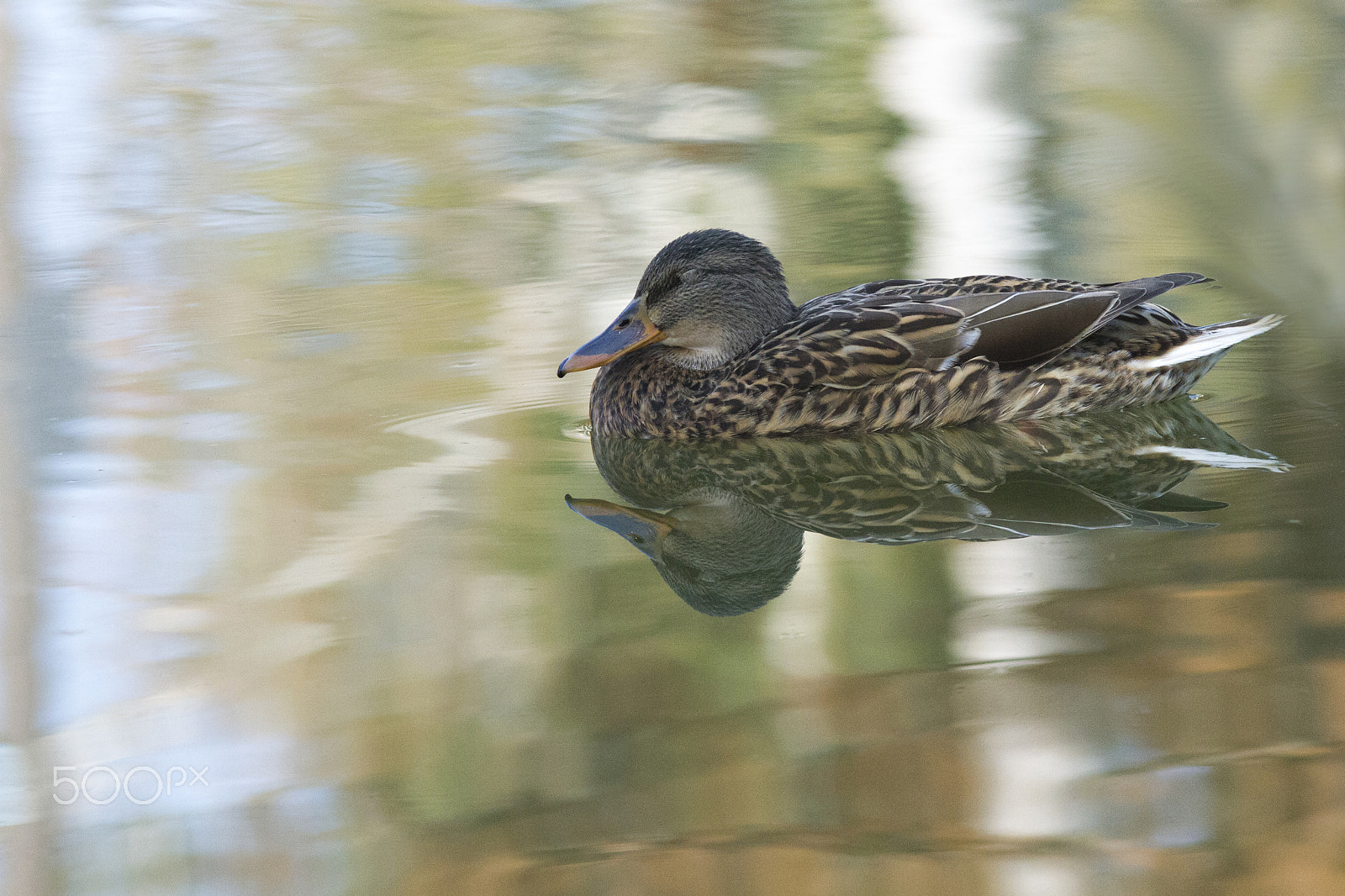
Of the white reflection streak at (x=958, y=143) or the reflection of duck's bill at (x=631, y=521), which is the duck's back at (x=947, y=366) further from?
the white reflection streak at (x=958, y=143)

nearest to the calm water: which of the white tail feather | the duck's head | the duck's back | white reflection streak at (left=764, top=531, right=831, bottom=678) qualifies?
white reflection streak at (left=764, top=531, right=831, bottom=678)

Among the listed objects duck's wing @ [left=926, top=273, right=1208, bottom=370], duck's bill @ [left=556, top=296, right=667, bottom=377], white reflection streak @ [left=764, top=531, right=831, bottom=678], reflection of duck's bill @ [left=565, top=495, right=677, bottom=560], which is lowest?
reflection of duck's bill @ [left=565, top=495, right=677, bottom=560]

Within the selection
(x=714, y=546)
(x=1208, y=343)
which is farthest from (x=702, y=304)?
(x=1208, y=343)

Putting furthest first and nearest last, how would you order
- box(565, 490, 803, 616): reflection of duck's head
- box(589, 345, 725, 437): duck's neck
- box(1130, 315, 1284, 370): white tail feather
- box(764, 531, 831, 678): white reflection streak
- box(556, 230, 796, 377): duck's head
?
box(556, 230, 796, 377): duck's head < box(589, 345, 725, 437): duck's neck < box(1130, 315, 1284, 370): white tail feather < box(565, 490, 803, 616): reflection of duck's head < box(764, 531, 831, 678): white reflection streak

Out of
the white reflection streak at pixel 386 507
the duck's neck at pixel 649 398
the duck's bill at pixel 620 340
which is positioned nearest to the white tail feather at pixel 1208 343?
the duck's neck at pixel 649 398

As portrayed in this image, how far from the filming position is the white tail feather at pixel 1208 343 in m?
5.48

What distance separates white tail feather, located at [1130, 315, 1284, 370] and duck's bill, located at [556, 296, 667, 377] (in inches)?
71.2

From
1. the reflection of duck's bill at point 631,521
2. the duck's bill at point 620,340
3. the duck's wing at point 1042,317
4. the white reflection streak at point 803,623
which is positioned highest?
the duck's wing at point 1042,317

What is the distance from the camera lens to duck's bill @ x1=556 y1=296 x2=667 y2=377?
570 cm

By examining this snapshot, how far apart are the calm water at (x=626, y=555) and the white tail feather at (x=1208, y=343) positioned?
229 millimetres

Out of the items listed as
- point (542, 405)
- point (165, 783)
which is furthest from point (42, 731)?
point (542, 405)

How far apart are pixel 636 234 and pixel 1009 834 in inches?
228

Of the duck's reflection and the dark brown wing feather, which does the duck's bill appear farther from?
the dark brown wing feather

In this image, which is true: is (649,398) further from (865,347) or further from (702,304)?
(865,347)
